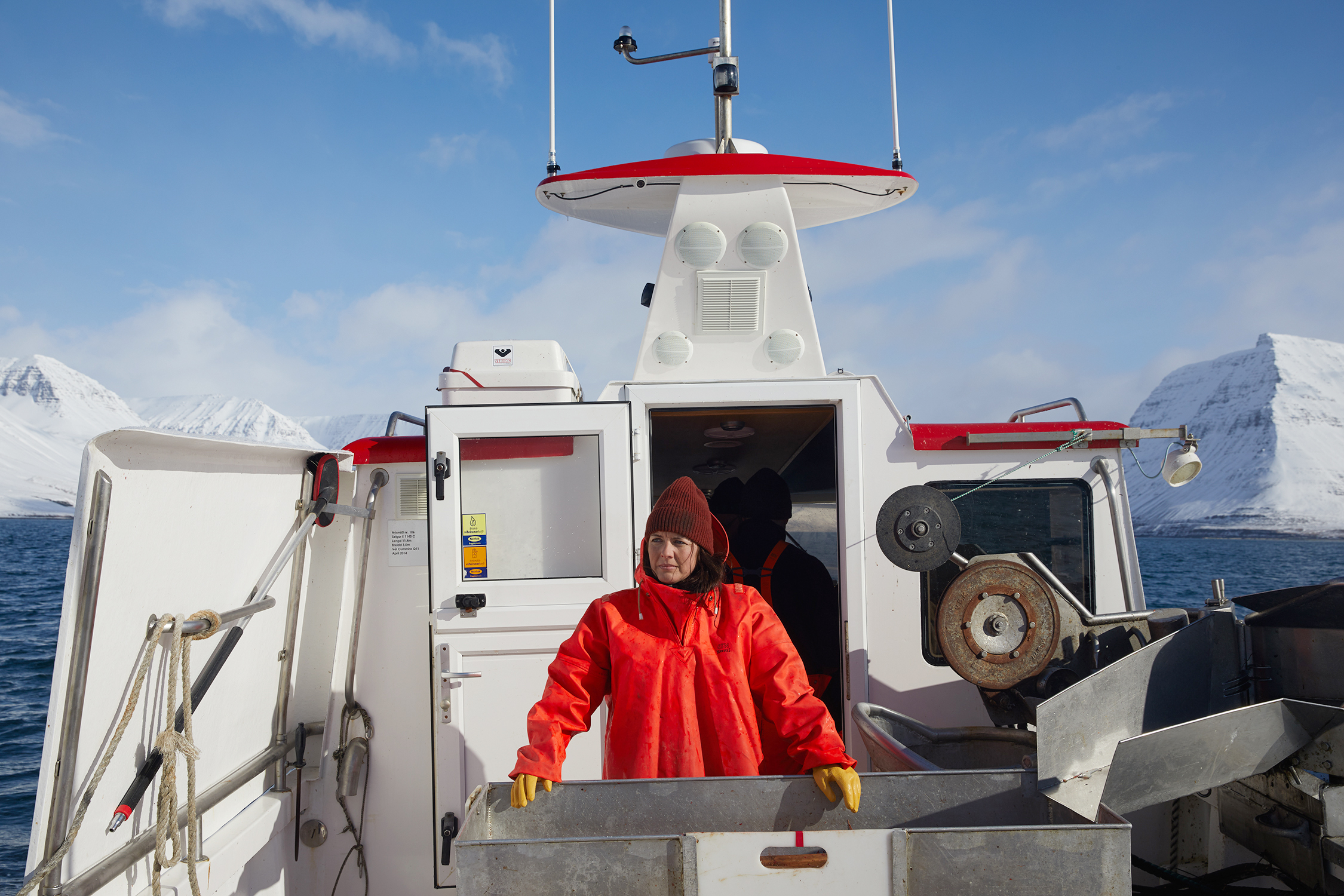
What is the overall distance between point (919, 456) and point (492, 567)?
2.04 meters

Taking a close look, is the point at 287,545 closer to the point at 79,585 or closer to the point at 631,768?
the point at 79,585

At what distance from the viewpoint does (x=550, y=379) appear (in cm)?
378

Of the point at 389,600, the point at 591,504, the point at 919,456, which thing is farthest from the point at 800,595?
the point at 389,600

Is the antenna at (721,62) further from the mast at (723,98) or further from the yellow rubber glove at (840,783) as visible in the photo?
the yellow rubber glove at (840,783)

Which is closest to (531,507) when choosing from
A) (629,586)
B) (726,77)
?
(629,586)

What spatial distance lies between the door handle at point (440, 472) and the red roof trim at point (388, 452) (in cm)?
30

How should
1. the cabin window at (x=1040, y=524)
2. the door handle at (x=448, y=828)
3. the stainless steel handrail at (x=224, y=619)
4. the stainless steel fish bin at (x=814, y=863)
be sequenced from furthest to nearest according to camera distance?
1. the cabin window at (x=1040, y=524)
2. the door handle at (x=448, y=828)
3. the stainless steel handrail at (x=224, y=619)
4. the stainless steel fish bin at (x=814, y=863)

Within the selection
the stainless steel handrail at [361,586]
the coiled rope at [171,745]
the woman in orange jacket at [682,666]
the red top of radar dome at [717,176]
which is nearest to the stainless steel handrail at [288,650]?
the stainless steel handrail at [361,586]

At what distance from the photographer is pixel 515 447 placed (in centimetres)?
369

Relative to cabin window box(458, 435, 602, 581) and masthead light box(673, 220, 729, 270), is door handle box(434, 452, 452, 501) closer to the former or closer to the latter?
cabin window box(458, 435, 602, 581)

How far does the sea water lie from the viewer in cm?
1060

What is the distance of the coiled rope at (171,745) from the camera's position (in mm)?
2131

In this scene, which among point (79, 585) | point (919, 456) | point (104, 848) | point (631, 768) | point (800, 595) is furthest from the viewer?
point (800, 595)

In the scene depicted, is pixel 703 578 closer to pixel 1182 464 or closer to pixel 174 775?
pixel 174 775
